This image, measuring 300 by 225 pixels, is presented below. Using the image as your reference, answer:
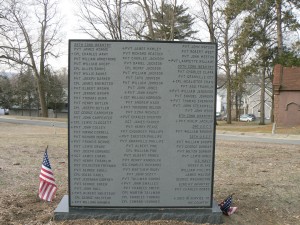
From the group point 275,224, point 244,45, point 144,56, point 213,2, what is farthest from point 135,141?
point 213,2

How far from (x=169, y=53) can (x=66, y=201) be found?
99.1 inches

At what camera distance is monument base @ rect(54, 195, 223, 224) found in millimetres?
5094

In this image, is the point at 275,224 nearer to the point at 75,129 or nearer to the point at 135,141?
the point at 135,141

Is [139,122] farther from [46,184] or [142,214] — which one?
[46,184]

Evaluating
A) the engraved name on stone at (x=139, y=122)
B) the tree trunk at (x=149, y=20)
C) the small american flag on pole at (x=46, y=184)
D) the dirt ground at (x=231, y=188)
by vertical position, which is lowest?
the dirt ground at (x=231, y=188)

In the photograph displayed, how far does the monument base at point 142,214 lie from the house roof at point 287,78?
34.5 meters

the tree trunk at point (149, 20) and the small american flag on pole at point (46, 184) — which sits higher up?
the tree trunk at point (149, 20)

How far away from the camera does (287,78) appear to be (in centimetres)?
3788

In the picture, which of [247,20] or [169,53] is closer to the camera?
[169,53]

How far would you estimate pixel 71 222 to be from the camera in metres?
4.99

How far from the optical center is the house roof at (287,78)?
37.5 meters

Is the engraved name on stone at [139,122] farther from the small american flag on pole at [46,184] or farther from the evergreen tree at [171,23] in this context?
the evergreen tree at [171,23]

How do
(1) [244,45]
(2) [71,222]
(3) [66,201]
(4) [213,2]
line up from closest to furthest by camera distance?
(2) [71,222] < (3) [66,201] < (1) [244,45] < (4) [213,2]

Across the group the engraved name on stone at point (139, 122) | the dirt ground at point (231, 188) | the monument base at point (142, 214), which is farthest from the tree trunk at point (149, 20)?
the monument base at point (142, 214)
